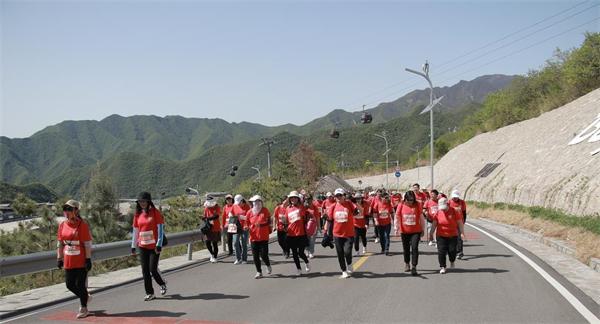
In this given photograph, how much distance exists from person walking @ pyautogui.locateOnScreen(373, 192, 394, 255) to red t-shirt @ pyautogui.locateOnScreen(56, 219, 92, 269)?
354 inches

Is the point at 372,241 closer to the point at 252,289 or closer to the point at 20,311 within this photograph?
the point at 252,289

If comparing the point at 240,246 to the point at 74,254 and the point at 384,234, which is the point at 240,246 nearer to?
the point at 384,234

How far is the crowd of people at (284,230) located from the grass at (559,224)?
2813 millimetres

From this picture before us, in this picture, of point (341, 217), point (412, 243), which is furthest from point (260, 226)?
point (412, 243)

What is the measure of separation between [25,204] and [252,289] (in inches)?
495

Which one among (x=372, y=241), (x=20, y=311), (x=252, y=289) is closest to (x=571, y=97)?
(x=372, y=241)

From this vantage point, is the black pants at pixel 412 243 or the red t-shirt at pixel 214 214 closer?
the black pants at pixel 412 243

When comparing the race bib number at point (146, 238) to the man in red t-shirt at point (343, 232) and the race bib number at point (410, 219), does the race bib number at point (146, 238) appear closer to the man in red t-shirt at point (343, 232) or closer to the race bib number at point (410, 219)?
the man in red t-shirt at point (343, 232)

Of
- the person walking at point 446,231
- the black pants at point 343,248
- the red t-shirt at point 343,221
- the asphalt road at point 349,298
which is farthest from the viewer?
the person walking at point 446,231

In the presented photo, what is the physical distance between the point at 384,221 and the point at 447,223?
424 centimetres

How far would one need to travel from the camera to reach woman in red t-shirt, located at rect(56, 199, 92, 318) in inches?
342

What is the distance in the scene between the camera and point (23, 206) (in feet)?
64.2

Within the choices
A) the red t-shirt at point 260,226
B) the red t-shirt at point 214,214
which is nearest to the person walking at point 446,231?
the red t-shirt at point 260,226

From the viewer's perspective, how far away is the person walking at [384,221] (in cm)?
1592
